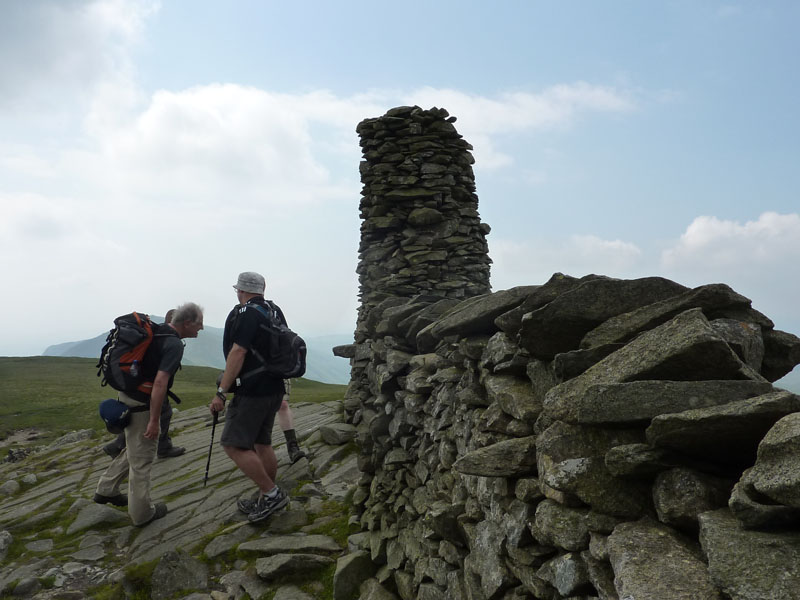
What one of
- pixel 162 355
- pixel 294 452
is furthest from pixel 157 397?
pixel 294 452

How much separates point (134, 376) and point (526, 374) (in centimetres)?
705

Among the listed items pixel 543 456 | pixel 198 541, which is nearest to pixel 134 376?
pixel 198 541

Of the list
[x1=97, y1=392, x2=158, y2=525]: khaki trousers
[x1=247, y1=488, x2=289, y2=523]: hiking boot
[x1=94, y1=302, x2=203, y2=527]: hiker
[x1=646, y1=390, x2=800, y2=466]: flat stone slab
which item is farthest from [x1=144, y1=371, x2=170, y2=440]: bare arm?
[x1=646, y1=390, x2=800, y2=466]: flat stone slab

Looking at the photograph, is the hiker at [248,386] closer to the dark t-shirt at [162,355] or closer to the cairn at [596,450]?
the dark t-shirt at [162,355]

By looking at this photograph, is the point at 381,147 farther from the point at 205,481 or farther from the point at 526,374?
the point at 526,374

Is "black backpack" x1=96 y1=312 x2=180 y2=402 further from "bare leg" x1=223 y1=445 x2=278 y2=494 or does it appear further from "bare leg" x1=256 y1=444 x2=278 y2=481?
"bare leg" x1=256 y1=444 x2=278 y2=481

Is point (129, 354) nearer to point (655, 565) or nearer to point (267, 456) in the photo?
point (267, 456)

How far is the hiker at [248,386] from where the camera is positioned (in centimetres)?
856

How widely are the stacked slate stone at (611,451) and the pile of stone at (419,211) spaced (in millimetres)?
8080

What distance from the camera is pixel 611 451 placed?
10.5ft

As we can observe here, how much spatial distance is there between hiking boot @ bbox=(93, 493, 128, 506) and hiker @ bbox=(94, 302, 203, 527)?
885 mm

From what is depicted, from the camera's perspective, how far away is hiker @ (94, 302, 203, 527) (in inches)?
362

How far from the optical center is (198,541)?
9.18 metres

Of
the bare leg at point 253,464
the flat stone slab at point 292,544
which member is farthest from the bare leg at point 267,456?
the flat stone slab at point 292,544
